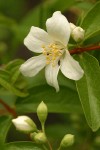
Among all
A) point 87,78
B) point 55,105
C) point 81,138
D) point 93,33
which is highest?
point 93,33

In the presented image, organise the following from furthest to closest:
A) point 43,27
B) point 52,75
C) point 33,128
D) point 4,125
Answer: point 43,27, point 4,125, point 52,75, point 33,128

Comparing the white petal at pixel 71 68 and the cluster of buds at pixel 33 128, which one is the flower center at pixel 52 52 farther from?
the cluster of buds at pixel 33 128

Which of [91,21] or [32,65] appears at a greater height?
[91,21]

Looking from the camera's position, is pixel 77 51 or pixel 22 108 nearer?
pixel 77 51

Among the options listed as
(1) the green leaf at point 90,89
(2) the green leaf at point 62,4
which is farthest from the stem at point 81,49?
(2) the green leaf at point 62,4

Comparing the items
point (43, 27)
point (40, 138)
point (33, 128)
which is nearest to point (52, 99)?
point (33, 128)

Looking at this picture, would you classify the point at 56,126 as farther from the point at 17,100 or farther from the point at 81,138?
the point at 17,100

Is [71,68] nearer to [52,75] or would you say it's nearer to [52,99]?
[52,75]

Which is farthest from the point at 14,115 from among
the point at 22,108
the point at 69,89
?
the point at 69,89
